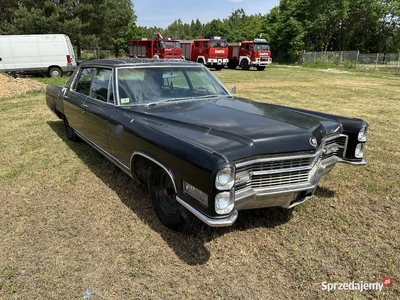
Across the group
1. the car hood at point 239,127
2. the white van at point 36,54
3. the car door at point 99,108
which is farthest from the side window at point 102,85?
the white van at point 36,54

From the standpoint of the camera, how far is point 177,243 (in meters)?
2.91

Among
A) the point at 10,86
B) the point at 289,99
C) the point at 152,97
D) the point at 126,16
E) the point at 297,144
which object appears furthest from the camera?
the point at 126,16

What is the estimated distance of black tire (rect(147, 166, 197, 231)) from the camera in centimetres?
295

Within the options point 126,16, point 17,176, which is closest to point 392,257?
point 17,176

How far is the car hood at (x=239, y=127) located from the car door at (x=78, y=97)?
1.65m

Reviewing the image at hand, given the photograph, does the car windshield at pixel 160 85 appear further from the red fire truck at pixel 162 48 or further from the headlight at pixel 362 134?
the red fire truck at pixel 162 48

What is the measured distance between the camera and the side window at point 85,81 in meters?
4.63

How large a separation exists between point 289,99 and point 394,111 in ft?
10.6

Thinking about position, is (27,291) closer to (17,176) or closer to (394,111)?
(17,176)

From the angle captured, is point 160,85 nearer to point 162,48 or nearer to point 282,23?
point 162,48

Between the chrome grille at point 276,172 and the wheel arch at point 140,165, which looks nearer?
the chrome grille at point 276,172

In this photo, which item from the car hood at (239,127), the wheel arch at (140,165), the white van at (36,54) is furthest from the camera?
the white van at (36,54)

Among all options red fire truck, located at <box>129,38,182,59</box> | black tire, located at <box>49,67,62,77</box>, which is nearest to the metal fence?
red fire truck, located at <box>129,38,182,59</box>

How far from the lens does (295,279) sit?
249cm
